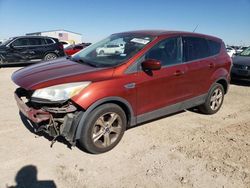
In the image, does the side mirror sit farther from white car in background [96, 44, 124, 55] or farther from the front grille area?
the front grille area

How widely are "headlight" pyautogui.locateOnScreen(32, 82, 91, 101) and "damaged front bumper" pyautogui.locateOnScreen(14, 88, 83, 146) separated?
0.13m

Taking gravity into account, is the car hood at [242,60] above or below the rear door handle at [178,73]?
below

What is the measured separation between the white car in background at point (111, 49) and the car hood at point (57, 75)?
0.61 meters

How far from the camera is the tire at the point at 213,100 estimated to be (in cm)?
570

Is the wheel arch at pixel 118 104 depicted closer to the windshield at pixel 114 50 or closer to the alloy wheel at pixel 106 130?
the alloy wheel at pixel 106 130

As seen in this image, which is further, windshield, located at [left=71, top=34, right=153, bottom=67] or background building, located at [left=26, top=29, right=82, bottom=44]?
background building, located at [left=26, top=29, right=82, bottom=44]

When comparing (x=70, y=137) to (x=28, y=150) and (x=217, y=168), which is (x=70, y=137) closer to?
(x=28, y=150)

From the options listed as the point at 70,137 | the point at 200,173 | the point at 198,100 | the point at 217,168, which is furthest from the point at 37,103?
the point at 198,100

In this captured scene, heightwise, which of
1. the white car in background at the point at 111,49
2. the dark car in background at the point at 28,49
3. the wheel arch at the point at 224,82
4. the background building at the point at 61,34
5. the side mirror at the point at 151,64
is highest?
the white car in background at the point at 111,49

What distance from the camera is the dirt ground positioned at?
10.8 ft

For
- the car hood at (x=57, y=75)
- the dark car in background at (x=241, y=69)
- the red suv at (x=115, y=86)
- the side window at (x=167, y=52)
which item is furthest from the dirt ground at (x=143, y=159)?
the dark car in background at (x=241, y=69)

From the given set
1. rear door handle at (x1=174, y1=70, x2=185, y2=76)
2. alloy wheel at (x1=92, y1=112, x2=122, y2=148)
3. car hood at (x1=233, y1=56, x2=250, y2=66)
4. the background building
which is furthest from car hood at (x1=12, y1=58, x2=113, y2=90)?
the background building

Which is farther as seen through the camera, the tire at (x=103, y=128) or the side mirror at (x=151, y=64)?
the side mirror at (x=151, y=64)

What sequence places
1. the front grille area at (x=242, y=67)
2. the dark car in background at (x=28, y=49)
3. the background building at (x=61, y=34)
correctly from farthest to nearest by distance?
the background building at (x=61, y=34) → the dark car in background at (x=28, y=49) → the front grille area at (x=242, y=67)
